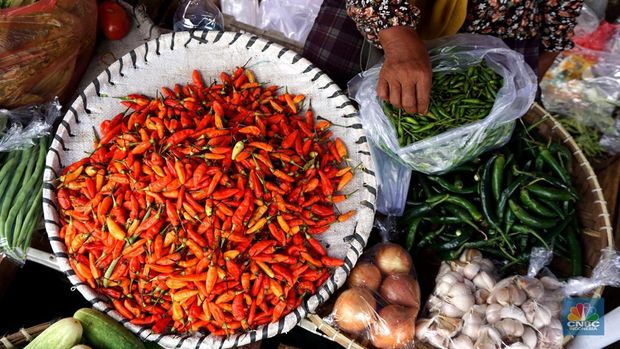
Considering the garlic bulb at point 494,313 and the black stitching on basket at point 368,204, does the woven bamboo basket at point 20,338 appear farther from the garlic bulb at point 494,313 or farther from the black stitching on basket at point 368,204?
the garlic bulb at point 494,313

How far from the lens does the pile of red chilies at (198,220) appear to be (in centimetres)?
163

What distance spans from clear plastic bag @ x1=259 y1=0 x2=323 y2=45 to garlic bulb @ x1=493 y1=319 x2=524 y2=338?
177 cm

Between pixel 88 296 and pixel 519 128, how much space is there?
1.88 metres

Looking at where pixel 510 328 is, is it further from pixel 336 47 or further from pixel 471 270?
pixel 336 47

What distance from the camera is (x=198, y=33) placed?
2023 mm

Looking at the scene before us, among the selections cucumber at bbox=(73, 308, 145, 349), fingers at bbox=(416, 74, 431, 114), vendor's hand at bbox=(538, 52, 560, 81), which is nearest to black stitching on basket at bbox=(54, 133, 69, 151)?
cucumber at bbox=(73, 308, 145, 349)

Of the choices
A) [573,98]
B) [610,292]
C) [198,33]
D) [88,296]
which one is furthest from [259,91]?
[610,292]

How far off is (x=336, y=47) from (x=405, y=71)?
0.89 metres

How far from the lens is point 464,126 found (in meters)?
1.72

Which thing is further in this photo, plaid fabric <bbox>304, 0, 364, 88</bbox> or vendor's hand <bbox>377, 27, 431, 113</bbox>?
plaid fabric <bbox>304, 0, 364, 88</bbox>

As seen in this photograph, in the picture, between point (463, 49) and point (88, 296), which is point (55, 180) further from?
point (463, 49)

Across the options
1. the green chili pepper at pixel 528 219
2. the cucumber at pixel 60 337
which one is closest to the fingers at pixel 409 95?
the green chili pepper at pixel 528 219

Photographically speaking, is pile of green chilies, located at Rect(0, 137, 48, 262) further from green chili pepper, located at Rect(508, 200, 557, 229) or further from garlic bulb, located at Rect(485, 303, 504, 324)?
green chili pepper, located at Rect(508, 200, 557, 229)

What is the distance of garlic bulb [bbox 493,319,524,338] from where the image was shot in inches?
65.4
